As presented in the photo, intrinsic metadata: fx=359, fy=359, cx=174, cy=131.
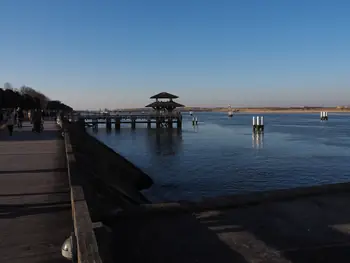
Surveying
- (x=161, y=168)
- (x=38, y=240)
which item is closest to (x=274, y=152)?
(x=161, y=168)

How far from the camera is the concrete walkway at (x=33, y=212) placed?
4.65 meters

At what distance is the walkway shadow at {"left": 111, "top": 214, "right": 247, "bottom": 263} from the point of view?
514 centimetres

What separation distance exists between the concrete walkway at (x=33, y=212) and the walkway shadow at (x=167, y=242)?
35.1 inches

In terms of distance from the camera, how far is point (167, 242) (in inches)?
222

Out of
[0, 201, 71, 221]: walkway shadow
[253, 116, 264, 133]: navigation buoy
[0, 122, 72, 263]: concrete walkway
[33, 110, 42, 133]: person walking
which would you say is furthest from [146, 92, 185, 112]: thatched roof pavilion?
[0, 201, 71, 221]: walkway shadow

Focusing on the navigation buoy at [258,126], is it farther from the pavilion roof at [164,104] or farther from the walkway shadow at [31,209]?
the walkway shadow at [31,209]

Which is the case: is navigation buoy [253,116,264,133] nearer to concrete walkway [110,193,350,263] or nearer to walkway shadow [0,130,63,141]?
walkway shadow [0,130,63,141]

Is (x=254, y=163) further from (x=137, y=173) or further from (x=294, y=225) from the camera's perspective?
(x=294, y=225)

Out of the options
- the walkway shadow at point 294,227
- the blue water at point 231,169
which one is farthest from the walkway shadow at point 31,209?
the blue water at point 231,169

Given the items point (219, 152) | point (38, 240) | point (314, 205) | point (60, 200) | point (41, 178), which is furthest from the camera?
point (219, 152)

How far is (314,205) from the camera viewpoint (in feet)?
25.9

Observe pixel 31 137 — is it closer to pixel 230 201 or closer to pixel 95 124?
pixel 230 201

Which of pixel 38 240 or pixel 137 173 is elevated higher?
pixel 38 240

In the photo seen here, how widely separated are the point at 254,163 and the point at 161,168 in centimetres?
622
